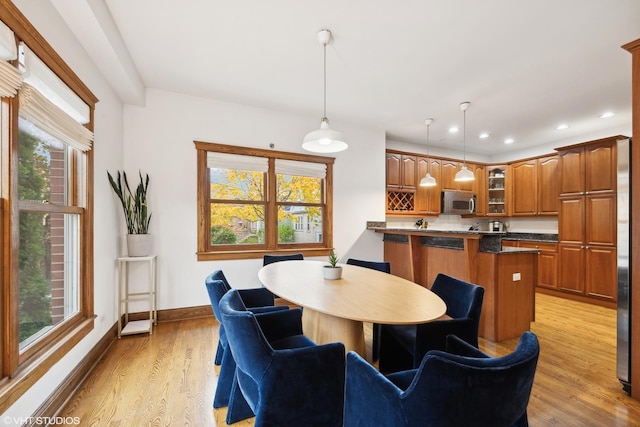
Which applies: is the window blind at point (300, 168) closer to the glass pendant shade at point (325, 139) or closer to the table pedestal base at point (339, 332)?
the glass pendant shade at point (325, 139)

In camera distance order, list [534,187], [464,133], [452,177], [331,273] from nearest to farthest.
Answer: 1. [331,273]
2. [464,133]
3. [534,187]
4. [452,177]

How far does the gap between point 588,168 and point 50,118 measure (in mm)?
6410

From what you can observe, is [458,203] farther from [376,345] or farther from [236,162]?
[236,162]

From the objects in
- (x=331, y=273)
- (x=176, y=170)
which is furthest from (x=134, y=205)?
(x=331, y=273)

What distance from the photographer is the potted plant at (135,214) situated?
3078mm

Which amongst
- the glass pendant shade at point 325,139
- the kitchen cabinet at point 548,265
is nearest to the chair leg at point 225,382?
the glass pendant shade at point 325,139

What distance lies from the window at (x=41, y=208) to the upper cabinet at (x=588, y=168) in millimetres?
6349

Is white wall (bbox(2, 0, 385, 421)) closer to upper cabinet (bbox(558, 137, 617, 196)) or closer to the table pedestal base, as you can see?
the table pedestal base

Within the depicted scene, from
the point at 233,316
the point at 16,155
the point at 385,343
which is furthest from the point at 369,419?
the point at 16,155

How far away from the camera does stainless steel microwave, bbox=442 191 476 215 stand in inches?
223

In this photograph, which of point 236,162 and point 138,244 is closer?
point 138,244

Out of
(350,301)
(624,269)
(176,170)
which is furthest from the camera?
(176,170)

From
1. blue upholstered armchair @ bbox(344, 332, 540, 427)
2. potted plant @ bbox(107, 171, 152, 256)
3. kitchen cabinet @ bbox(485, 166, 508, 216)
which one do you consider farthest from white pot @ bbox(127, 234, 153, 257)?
kitchen cabinet @ bbox(485, 166, 508, 216)

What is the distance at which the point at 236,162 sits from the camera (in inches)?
151
